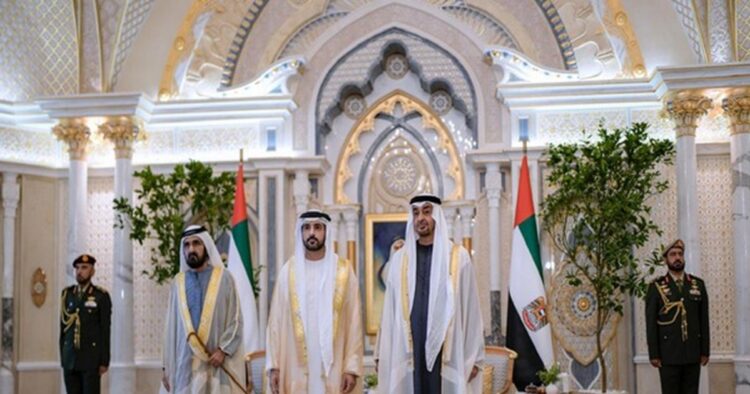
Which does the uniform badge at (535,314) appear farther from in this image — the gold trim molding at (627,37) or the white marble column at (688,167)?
the gold trim molding at (627,37)

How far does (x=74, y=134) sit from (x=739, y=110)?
21.2 feet

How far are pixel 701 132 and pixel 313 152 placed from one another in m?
3.83

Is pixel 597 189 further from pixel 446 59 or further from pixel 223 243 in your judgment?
pixel 223 243

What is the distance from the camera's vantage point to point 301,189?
11.4m

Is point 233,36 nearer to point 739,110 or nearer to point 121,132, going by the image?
point 121,132

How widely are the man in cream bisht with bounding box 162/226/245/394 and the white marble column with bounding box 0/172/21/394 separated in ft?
15.7

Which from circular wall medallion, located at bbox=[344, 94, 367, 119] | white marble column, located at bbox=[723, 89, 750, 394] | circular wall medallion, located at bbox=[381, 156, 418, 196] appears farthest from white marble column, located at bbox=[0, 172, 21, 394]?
white marble column, located at bbox=[723, 89, 750, 394]

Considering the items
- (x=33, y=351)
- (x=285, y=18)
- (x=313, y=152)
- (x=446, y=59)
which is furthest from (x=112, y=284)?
(x=446, y=59)

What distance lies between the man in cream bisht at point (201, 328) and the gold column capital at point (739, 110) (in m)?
5.53

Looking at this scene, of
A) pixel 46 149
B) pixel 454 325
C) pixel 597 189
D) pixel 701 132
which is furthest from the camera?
pixel 46 149

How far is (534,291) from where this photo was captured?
10.1 metres

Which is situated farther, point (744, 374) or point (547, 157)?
point (547, 157)

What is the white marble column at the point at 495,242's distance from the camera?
11.0m

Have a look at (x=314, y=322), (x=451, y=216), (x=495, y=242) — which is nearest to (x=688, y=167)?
(x=495, y=242)
